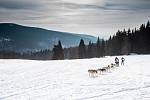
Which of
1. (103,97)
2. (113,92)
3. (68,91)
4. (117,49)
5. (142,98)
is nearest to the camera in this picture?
(142,98)

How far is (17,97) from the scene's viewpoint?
17969mm

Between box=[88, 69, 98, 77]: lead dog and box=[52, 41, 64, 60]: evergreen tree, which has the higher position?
box=[52, 41, 64, 60]: evergreen tree

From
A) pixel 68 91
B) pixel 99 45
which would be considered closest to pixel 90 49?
pixel 99 45

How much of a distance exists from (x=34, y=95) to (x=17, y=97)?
113cm

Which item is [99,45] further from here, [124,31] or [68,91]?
[68,91]

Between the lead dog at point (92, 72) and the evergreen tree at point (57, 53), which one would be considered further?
the evergreen tree at point (57, 53)

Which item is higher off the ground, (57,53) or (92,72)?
(57,53)

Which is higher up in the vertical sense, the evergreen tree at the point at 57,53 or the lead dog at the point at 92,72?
the evergreen tree at the point at 57,53

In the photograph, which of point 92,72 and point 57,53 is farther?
point 57,53

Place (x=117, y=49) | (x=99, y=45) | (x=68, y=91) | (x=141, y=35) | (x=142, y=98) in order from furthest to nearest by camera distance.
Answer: (x=99, y=45), (x=117, y=49), (x=141, y=35), (x=68, y=91), (x=142, y=98)

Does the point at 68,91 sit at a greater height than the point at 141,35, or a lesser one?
lesser

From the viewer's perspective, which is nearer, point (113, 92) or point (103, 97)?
point (103, 97)

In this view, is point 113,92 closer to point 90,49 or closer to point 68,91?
point 68,91

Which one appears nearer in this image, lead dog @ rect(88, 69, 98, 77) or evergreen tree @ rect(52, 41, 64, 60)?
lead dog @ rect(88, 69, 98, 77)
